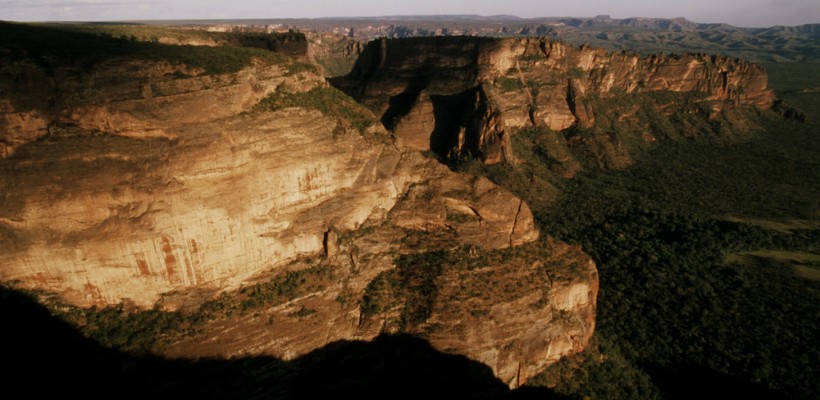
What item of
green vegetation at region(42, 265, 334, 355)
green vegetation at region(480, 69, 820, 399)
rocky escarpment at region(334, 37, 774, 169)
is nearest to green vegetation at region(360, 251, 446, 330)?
green vegetation at region(42, 265, 334, 355)

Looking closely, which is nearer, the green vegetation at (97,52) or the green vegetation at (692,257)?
the green vegetation at (97,52)

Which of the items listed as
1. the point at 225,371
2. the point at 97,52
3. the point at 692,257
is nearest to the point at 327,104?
the point at 97,52

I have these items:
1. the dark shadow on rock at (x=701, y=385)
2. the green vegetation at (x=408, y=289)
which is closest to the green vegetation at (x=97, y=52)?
the green vegetation at (x=408, y=289)

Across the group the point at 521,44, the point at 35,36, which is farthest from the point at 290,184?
the point at 521,44

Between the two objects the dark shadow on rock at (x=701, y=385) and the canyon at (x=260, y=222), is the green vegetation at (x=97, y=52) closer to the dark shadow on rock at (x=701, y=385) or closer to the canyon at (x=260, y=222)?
the canyon at (x=260, y=222)

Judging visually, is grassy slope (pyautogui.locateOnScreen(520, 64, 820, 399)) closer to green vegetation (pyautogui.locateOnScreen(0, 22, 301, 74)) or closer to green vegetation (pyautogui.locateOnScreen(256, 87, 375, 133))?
green vegetation (pyautogui.locateOnScreen(256, 87, 375, 133))

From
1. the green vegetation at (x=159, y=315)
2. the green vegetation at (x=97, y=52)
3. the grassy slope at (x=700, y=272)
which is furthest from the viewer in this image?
the grassy slope at (x=700, y=272)

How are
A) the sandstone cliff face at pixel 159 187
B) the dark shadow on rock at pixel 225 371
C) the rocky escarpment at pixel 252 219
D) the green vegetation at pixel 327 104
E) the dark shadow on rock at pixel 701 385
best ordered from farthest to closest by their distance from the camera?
1. the dark shadow on rock at pixel 701 385
2. the green vegetation at pixel 327 104
3. the rocky escarpment at pixel 252 219
4. the dark shadow on rock at pixel 225 371
5. the sandstone cliff face at pixel 159 187

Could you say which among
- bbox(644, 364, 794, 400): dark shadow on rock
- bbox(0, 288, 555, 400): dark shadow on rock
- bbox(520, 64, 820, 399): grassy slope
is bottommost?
bbox(644, 364, 794, 400): dark shadow on rock
